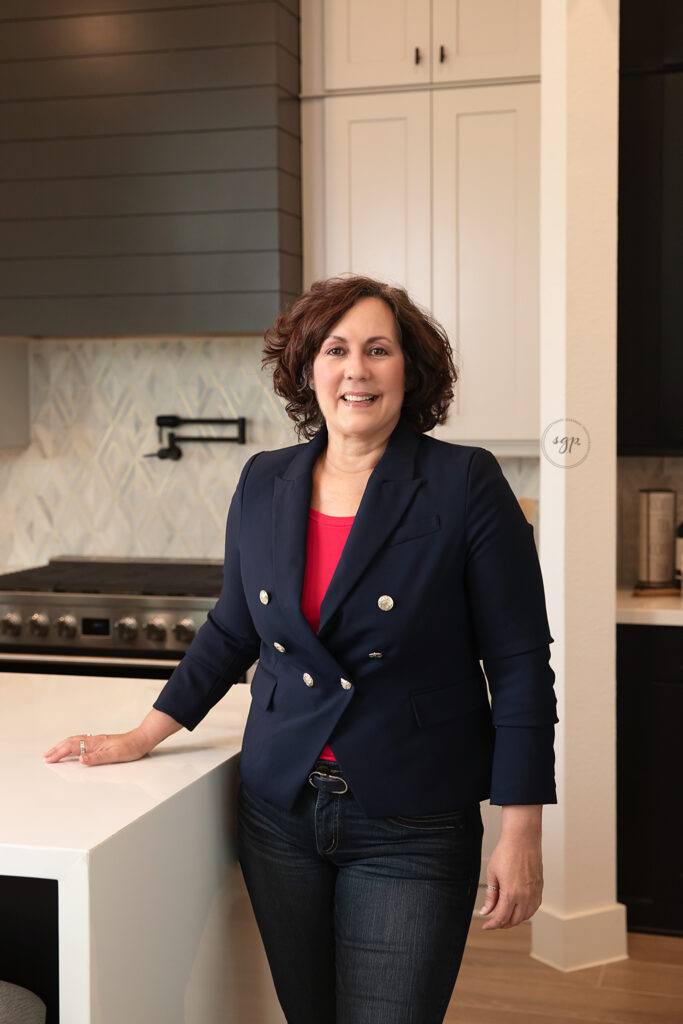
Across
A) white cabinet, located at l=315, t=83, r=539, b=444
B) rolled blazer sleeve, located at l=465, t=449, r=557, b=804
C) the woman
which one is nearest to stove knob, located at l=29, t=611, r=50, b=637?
white cabinet, located at l=315, t=83, r=539, b=444

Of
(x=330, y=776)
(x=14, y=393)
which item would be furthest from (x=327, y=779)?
(x=14, y=393)

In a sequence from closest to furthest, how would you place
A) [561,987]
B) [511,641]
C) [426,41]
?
[511,641] < [561,987] < [426,41]

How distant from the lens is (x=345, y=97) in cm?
335

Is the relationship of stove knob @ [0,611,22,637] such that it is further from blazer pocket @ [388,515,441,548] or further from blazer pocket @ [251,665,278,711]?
blazer pocket @ [388,515,441,548]

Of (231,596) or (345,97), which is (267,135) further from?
(231,596)

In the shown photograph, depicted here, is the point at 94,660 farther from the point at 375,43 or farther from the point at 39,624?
the point at 375,43

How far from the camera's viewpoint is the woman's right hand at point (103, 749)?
1561mm

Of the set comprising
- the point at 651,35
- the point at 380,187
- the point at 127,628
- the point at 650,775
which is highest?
the point at 651,35

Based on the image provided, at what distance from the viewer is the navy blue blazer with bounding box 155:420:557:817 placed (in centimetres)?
140

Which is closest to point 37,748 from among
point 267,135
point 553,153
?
point 553,153

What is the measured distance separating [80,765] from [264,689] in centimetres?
29

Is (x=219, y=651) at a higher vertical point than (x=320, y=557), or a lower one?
lower

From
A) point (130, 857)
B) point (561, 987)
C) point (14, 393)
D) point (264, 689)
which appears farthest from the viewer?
point (14, 393)

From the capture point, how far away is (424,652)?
1.42 m
